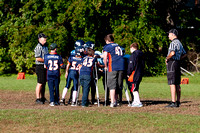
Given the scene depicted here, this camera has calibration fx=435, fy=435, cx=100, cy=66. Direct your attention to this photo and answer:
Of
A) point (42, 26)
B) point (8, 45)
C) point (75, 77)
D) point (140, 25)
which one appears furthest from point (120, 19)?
point (75, 77)

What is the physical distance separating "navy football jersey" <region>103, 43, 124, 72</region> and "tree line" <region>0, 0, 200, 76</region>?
1622 centimetres

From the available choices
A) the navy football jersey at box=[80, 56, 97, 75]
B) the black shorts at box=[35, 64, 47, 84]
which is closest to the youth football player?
the black shorts at box=[35, 64, 47, 84]

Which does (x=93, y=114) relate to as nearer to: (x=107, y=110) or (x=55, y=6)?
(x=107, y=110)

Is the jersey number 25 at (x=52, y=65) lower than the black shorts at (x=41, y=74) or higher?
higher

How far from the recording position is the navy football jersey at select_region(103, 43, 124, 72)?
11.6m

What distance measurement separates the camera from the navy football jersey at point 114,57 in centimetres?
1155

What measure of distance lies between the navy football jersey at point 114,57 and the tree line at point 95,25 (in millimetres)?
16216

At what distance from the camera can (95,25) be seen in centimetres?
3009

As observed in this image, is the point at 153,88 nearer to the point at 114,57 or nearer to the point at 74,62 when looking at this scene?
the point at 74,62

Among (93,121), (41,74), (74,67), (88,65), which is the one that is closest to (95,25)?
(41,74)

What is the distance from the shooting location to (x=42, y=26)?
30.9 metres

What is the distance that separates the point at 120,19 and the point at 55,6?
4601 mm

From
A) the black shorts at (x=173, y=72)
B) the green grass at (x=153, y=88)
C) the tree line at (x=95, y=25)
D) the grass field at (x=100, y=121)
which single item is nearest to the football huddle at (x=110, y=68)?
the black shorts at (x=173, y=72)

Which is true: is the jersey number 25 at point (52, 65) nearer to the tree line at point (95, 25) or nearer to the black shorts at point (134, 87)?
the black shorts at point (134, 87)
